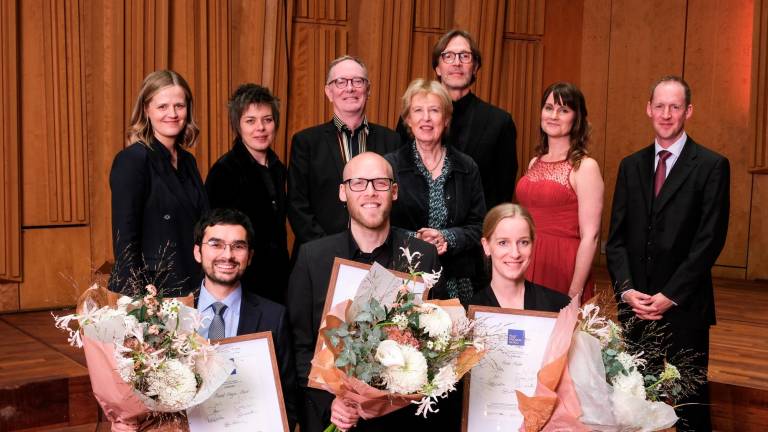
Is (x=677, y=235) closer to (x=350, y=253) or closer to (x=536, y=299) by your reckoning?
(x=536, y=299)

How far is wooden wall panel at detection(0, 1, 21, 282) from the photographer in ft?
15.2

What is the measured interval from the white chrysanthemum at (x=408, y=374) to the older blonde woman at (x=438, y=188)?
3.37 ft

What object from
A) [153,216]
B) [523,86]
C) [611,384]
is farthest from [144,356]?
[523,86]

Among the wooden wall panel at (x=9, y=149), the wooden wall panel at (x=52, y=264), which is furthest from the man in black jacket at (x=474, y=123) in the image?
the wooden wall panel at (x=52, y=264)

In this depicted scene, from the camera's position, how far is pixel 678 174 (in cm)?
318

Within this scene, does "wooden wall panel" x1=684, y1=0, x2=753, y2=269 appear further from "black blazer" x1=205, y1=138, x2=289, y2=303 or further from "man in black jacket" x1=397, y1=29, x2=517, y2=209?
"black blazer" x1=205, y1=138, x2=289, y2=303

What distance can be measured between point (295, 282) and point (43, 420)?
5.34 ft

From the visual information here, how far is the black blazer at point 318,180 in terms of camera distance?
11.0 ft

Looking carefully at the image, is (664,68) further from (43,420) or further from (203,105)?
(43,420)

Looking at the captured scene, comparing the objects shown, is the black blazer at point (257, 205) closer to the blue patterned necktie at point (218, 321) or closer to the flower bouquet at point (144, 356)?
the blue patterned necktie at point (218, 321)

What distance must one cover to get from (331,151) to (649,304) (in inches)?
51.5

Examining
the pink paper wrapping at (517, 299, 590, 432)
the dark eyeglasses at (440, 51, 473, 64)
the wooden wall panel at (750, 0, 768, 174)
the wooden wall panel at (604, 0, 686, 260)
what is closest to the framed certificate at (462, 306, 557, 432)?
the pink paper wrapping at (517, 299, 590, 432)

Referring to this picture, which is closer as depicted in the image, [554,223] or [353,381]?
[353,381]

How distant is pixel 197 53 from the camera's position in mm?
5188
